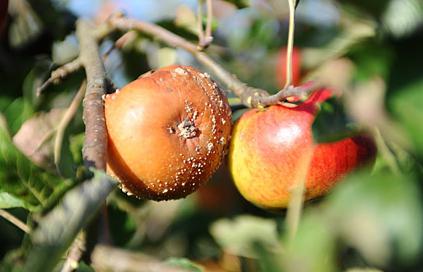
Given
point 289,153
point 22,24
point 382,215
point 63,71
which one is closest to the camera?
point 382,215

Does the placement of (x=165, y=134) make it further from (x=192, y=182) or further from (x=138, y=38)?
(x=138, y=38)

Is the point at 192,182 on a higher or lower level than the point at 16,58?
higher

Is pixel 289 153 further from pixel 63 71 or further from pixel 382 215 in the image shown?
pixel 382 215

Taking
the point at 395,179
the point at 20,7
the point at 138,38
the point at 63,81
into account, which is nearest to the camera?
the point at 395,179

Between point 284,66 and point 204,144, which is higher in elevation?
point 204,144

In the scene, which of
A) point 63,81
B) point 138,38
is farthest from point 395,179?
point 138,38

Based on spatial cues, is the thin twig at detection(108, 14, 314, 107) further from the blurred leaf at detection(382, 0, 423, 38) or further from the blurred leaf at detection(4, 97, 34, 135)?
the blurred leaf at detection(382, 0, 423, 38)

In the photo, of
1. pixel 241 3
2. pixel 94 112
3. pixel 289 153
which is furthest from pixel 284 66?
pixel 94 112
